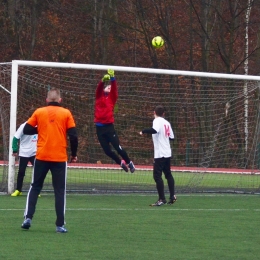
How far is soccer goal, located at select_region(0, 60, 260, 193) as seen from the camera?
19.4 m

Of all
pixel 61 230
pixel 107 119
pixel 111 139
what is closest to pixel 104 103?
pixel 107 119

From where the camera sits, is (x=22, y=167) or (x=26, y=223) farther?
(x=22, y=167)

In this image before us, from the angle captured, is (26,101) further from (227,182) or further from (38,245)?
(38,245)

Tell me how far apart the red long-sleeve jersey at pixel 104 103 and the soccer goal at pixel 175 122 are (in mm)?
2331

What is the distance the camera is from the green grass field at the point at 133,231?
894 cm

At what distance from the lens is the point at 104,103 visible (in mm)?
16328

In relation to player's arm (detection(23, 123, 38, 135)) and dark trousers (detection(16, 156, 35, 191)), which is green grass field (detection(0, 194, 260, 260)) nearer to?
dark trousers (detection(16, 156, 35, 191))

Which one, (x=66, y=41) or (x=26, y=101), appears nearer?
(x=26, y=101)

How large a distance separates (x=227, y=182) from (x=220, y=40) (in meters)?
11.6

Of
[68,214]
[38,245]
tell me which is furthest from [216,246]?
→ [68,214]

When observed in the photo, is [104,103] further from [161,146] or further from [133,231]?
[133,231]

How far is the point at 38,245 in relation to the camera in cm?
930

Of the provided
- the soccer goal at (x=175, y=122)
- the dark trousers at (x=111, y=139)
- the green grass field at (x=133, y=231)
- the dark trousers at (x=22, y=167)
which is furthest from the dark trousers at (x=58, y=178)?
the soccer goal at (x=175, y=122)

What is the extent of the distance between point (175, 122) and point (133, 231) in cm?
1041
